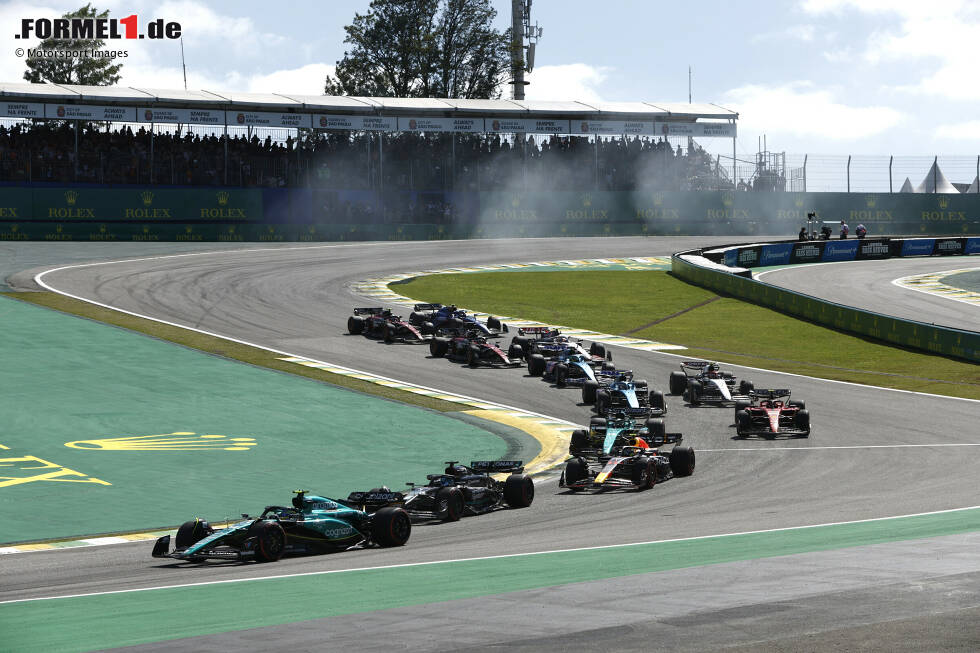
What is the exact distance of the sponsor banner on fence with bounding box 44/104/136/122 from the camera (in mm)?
58156

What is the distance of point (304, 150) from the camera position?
62.3 metres

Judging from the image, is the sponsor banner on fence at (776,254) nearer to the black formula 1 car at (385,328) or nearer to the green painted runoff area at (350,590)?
the black formula 1 car at (385,328)

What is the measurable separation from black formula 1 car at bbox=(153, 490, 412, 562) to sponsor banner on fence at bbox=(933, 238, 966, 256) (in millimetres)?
52633

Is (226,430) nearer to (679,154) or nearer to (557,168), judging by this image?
(557,168)

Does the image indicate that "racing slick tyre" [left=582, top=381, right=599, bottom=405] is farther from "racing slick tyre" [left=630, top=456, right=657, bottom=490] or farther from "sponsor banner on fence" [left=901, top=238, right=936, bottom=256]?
"sponsor banner on fence" [left=901, top=238, right=936, bottom=256]

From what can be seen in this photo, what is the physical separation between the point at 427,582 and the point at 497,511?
5.16m

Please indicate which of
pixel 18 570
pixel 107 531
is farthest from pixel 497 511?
pixel 18 570

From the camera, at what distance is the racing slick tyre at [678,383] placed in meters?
25.0

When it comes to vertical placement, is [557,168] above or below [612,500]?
above

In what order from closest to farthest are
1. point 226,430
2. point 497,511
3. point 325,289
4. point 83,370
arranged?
point 497,511, point 226,430, point 83,370, point 325,289

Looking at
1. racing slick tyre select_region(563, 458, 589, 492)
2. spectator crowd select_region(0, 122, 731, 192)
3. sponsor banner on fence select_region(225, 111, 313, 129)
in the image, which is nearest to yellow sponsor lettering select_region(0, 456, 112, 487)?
racing slick tyre select_region(563, 458, 589, 492)

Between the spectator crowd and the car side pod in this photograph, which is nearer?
the car side pod

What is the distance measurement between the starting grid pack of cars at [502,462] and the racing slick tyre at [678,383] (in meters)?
0.02

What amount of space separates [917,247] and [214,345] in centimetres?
4105
